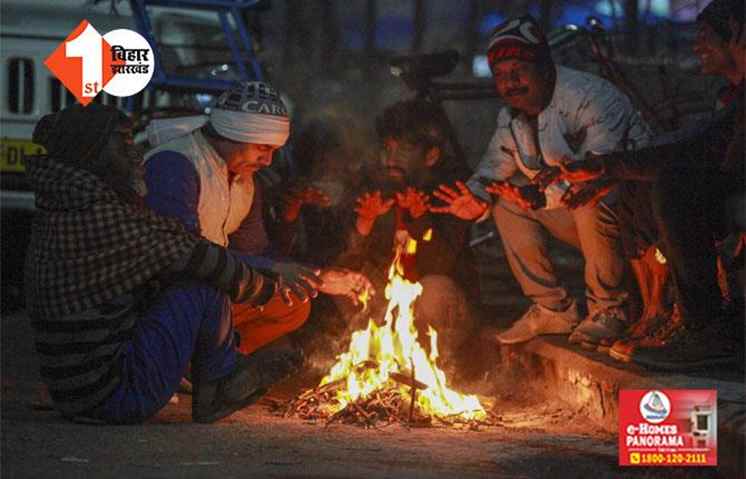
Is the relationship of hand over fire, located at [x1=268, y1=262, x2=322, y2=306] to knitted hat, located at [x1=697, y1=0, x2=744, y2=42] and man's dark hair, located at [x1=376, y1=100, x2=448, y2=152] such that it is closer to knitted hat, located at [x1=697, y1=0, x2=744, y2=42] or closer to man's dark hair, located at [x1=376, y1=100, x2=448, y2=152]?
knitted hat, located at [x1=697, y1=0, x2=744, y2=42]

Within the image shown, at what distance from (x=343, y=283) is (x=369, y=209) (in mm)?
1422

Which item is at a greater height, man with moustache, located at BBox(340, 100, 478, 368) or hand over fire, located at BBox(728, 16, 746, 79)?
hand over fire, located at BBox(728, 16, 746, 79)

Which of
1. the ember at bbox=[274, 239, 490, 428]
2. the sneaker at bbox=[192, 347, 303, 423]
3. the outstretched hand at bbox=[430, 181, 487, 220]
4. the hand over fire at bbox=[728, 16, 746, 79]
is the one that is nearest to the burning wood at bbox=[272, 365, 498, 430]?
the ember at bbox=[274, 239, 490, 428]

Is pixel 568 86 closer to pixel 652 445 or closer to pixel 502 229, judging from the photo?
pixel 502 229

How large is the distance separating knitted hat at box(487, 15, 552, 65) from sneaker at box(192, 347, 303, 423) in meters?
2.36

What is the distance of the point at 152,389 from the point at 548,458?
1701 mm

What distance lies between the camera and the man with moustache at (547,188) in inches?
288

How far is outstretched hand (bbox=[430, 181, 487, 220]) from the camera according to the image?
775 centimetres

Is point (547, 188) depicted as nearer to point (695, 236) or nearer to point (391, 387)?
point (695, 236)

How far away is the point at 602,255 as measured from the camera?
292 inches

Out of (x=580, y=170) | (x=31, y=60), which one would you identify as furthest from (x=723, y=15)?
(x=31, y=60)

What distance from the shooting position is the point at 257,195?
7.30 metres

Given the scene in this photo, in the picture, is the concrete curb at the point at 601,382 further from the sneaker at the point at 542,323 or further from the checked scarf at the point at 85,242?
the checked scarf at the point at 85,242

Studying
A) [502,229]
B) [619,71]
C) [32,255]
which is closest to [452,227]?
[502,229]
